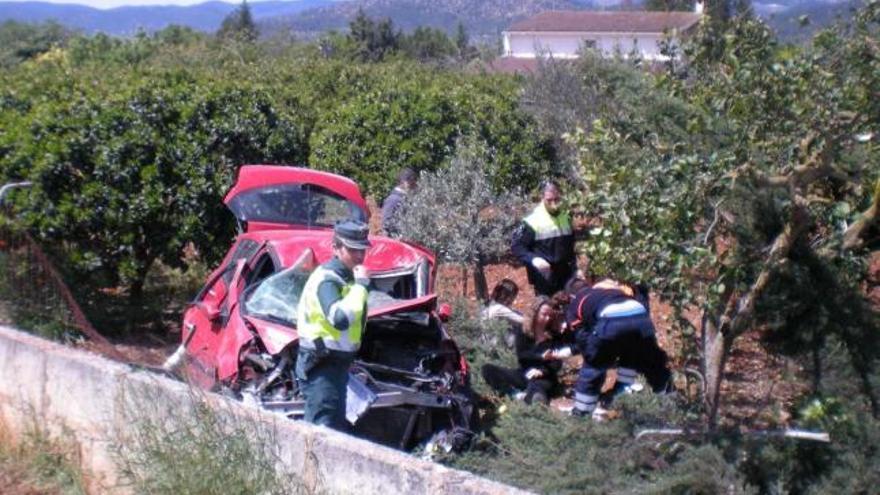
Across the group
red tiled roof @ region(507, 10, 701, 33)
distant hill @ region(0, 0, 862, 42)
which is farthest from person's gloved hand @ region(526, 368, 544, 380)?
distant hill @ region(0, 0, 862, 42)

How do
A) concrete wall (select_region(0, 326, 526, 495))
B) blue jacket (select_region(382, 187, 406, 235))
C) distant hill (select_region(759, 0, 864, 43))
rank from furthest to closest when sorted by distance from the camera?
blue jacket (select_region(382, 187, 406, 235)) → distant hill (select_region(759, 0, 864, 43)) → concrete wall (select_region(0, 326, 526, 495))

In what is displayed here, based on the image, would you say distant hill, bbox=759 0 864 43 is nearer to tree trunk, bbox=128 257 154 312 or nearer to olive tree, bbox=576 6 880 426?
olive tree, bbox=576 6 880 426

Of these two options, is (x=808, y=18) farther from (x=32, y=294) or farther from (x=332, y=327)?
(x=32, y=294)

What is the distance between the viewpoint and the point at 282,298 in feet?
27.1

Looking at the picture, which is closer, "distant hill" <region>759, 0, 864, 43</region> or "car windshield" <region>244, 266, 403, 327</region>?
"distant hill" <region>759, 0, 864, 43</region>

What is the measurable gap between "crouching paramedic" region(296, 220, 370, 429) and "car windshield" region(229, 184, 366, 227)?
276cm

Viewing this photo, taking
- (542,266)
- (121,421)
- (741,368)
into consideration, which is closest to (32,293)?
(121,421)

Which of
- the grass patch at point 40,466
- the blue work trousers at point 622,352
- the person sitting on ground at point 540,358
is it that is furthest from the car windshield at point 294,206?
the grass patch at point 40,466

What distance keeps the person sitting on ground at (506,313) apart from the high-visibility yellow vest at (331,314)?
109 inches

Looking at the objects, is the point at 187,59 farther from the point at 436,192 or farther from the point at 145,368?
the point at 145,368

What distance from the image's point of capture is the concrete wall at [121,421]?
5.53m

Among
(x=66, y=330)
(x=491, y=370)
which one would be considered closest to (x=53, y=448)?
(x=66, y=330)

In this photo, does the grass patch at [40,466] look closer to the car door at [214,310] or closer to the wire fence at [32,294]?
the car door at [214,310]

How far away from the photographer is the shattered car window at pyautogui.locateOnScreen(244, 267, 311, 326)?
26.8 feet
